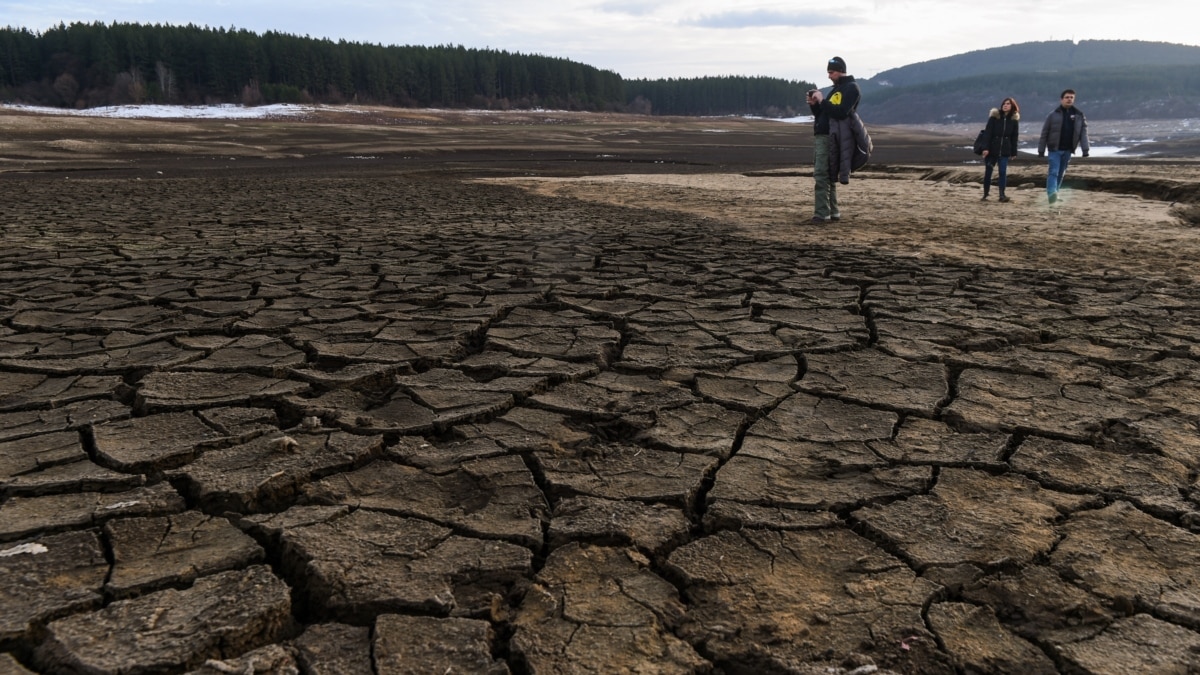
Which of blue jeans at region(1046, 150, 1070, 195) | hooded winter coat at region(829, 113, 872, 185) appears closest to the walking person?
blue jeans at region(1046, 150, 1070, 195)

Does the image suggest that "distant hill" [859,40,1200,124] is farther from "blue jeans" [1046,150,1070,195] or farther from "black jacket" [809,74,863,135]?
"black jacket" [809,74,863,135]

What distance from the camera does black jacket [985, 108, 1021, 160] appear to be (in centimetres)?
971

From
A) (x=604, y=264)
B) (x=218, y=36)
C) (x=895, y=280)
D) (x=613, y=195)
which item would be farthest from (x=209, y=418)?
(x=218, y=36)

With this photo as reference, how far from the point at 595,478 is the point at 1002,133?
367 inches

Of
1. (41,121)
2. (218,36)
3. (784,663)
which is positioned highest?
(218,36)

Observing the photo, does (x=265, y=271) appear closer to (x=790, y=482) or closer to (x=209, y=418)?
(x=209, y=418)

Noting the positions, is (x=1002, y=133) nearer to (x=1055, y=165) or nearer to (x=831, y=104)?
(x=1055, y=165)

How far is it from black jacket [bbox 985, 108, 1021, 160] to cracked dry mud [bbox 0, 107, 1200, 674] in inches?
217

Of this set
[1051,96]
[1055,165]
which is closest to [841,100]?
[1055,165]

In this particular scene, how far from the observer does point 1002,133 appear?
9734 mm

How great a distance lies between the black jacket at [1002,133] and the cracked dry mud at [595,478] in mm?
5504

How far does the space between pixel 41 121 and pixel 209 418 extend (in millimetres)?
33571

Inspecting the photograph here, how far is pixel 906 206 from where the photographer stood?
33.3 feet

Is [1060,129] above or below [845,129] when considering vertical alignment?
above
